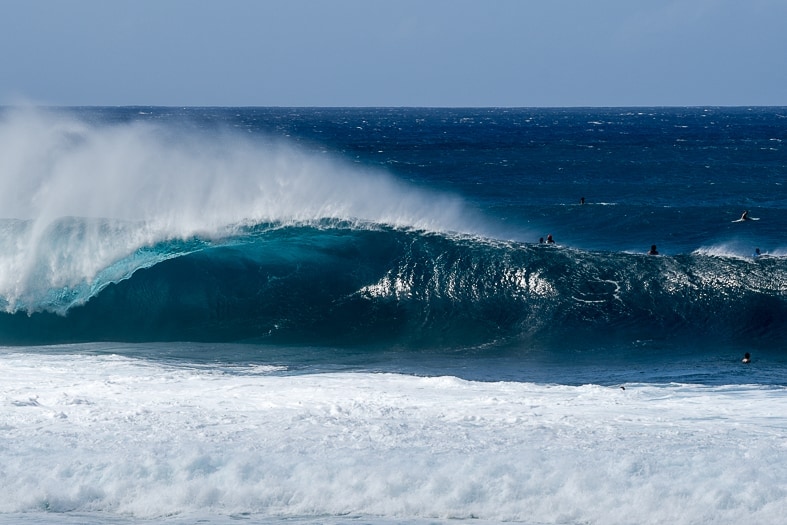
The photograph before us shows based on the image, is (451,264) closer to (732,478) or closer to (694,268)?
(694,268)

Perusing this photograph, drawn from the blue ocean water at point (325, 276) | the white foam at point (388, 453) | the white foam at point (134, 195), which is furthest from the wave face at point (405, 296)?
the white foam at point (388, 453)

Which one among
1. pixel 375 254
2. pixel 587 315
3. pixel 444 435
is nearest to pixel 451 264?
pixel 375 254

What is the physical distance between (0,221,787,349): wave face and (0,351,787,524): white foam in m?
5.38

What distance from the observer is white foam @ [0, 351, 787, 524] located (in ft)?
30.5

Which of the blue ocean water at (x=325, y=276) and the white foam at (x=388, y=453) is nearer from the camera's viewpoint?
the white foam at (x=388, y=453)

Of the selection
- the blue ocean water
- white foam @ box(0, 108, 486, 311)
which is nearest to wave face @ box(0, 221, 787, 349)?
the blue ocean water

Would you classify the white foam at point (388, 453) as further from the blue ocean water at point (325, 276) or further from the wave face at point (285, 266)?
the wave face at point (285, 266)

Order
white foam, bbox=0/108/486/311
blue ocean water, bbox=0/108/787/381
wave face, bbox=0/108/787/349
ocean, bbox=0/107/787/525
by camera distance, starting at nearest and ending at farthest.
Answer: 1. ocean, bbox=0/107/787/525
2. blue ocean water, bbox=0/108/787/381
3. wave face, bbox=0/108/787/349
4. white foam, bbox=0/108/486/311

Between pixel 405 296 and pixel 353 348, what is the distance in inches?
109

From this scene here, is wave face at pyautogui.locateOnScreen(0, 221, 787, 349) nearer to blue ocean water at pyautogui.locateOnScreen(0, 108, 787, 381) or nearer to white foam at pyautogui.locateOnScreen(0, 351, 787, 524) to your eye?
blue ocean water at pyautogui.locateOnScreen(0, 108, 787, 381)

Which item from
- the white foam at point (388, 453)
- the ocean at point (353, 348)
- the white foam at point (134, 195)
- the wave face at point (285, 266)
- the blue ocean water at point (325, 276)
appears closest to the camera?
the white foam at point (388, 453)

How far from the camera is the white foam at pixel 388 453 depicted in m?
9.30

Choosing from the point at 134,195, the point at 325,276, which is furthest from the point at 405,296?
the point at 134,195

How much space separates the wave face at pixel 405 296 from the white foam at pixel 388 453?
17.7 feet
